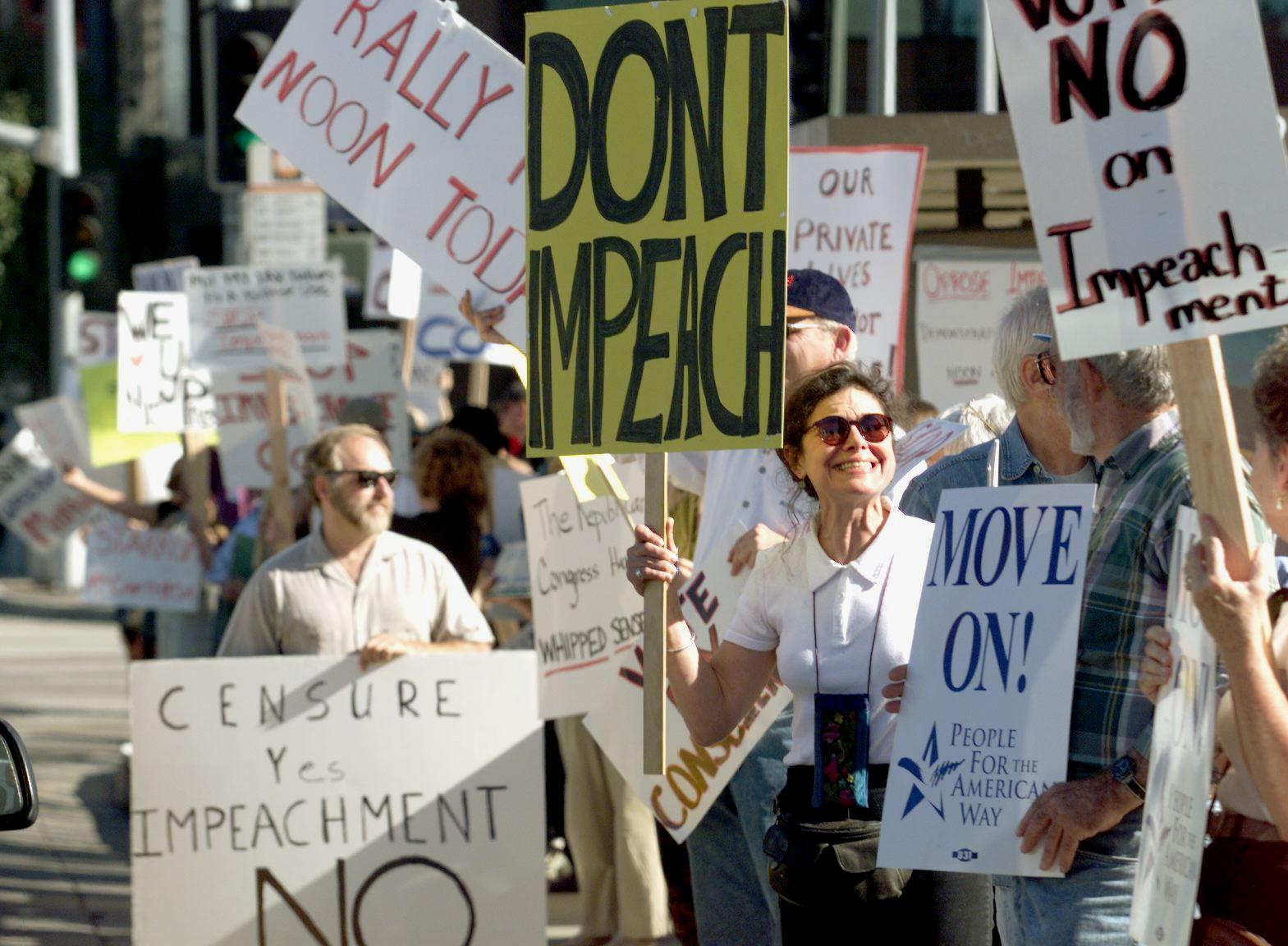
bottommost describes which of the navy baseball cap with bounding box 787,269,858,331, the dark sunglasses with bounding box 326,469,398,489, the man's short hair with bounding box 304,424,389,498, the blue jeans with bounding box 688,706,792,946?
the blue jeans with bounding box 688,706,792,946

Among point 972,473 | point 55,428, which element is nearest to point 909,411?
point 972,473

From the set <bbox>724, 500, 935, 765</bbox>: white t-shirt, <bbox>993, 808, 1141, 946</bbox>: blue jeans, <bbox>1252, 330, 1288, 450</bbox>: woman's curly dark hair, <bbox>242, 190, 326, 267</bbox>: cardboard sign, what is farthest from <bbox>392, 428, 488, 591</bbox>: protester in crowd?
<bbox>1252, 330, 1288, 450</bbox>: woman's curly dark hair

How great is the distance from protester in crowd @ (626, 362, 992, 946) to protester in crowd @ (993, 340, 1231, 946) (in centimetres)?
46

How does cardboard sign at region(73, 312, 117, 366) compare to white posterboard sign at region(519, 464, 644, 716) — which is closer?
white posterboard sign at region(519, 464, 644, 716)

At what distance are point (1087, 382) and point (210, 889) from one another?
3390 millimetres

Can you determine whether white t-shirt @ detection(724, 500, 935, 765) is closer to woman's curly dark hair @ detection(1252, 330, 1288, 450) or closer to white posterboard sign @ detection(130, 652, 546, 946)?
woman's curly dark hair @ detection(1252, 330, 1288, 450)

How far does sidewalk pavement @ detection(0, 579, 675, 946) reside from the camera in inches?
295

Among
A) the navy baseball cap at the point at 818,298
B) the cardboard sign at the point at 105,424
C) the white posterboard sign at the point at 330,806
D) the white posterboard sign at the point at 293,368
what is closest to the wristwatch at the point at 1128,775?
the navy baseball cap at the point at 818,298

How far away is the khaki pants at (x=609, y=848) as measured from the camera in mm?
6477

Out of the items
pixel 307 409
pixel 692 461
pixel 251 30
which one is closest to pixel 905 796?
pixel 692 461

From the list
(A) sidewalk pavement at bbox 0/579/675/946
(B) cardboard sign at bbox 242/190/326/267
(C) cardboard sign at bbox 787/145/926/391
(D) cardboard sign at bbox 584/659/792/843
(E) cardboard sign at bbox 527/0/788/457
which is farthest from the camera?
(B) cardboard sign at bbox 242/190/326/267

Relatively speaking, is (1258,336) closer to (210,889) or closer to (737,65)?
(210,889)

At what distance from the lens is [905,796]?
342 centimetres

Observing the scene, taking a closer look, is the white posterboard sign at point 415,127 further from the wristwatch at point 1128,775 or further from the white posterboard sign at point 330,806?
the wristwatch at point 1128,775
